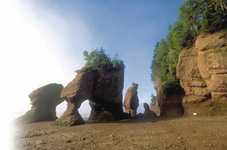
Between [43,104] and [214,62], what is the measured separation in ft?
116

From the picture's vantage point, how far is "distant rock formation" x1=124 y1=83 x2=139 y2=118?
70938 millimetres

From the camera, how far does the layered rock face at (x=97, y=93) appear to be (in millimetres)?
44219

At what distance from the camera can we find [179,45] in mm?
51906

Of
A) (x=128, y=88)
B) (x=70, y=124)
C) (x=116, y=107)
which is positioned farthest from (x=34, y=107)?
(x=128, y=88)

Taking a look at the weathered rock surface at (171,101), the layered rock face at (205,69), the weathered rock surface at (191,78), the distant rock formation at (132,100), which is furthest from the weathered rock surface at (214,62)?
the distant rock formation at (132,100)

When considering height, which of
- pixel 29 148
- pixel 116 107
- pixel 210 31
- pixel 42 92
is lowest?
pixel 29 148

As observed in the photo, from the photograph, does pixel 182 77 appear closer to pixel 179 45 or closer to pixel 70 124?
pixel 179 45

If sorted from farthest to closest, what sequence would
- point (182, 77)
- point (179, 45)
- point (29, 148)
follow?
point (179, 45), point (182, 77), point (29, 148)

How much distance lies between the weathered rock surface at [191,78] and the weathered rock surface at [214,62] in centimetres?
221

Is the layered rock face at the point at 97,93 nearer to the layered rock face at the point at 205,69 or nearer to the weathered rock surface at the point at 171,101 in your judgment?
the weathered rock surface at the point at 171,101

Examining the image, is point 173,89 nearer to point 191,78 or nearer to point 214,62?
point 191,78

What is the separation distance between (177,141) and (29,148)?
11.6 meters

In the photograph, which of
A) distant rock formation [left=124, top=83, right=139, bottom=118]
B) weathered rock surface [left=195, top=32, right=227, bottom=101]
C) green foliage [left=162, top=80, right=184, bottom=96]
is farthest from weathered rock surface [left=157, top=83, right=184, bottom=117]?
distant rock formation [left=124, top=83, right=139, bottom=118]

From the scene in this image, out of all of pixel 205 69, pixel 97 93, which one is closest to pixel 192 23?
pixel 205 69
